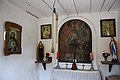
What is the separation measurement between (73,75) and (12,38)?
4.79 ft

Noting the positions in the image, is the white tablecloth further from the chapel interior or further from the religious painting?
the religious painting

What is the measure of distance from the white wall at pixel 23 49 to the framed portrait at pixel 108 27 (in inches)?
61.9

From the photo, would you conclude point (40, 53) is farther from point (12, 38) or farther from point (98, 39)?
point (98, 39)

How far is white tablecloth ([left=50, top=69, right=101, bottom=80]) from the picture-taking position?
2.83m

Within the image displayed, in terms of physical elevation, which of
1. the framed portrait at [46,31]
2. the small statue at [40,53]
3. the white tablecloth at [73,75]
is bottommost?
the white tablecloth at [73,75]

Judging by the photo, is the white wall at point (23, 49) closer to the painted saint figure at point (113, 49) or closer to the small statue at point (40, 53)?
the small statue at point (40, 53)

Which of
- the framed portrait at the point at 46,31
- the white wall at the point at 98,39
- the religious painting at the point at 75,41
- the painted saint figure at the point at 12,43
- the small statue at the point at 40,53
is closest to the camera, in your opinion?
the painted saint figure at the point at 12,43

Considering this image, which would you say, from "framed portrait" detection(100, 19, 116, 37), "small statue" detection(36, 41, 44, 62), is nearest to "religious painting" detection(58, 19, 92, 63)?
"framed portrait" detection(100, 19, 116, 37)

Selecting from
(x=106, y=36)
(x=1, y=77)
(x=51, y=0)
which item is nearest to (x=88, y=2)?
(x=51, y=0)

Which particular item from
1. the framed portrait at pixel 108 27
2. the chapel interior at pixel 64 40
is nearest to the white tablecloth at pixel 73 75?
the chapel interior at pixel 64 40

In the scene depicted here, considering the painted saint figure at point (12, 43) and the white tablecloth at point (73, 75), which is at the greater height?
the painted saint figure at point (12, 43)

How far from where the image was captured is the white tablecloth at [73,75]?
112 inches

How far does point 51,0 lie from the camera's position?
2.31 metres

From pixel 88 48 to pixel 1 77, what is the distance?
1.85 meters
